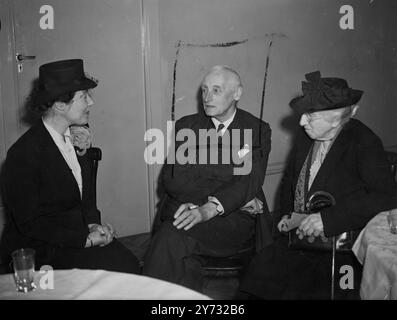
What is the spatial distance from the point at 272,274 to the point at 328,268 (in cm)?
26

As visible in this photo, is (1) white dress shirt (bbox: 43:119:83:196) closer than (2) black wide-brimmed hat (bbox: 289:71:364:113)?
No

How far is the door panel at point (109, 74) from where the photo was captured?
3619 millimetres

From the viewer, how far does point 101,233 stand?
2.53 metres

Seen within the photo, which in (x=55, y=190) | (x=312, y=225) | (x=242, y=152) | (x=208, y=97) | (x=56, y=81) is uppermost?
(x=56, y=81)

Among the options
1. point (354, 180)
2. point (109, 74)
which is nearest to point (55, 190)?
point (354, 180)

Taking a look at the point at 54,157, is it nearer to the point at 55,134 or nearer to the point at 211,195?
the point at 55,134

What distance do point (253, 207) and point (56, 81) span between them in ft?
3.99

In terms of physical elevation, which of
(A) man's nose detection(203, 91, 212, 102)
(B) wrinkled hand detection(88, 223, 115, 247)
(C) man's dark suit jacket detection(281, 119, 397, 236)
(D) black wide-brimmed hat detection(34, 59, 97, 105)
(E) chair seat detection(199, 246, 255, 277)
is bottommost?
(E) chair seat detection(199, 246, 255, 277)

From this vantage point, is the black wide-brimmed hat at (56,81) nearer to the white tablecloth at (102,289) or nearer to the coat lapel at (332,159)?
the white tablecloth at (102,289)

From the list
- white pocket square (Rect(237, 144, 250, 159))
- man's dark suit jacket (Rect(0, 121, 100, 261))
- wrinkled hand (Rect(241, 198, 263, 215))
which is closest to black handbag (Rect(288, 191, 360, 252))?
wrinkled hand (Rect(241, 198, 263, 215))

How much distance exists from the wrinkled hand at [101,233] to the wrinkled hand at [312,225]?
3.17 feet

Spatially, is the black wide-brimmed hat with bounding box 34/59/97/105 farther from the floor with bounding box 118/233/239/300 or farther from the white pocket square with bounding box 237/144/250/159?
the floor with bounding box 118/233/239/300

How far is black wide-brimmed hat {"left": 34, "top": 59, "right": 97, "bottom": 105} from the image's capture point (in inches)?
96.3
